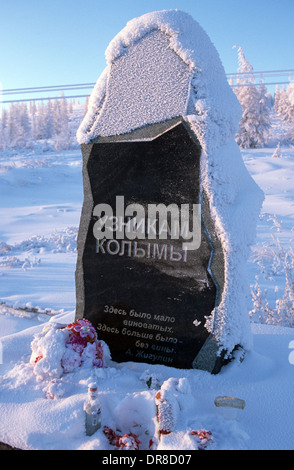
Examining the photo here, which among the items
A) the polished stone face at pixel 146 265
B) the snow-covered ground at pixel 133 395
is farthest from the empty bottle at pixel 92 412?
the polished stone face at pixel 146 265

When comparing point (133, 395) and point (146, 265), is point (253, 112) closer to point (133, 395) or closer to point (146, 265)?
Answer: point (146, 265)

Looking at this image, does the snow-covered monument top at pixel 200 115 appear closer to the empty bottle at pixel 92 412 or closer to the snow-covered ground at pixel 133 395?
the snow-covered ground at pixel 133 395

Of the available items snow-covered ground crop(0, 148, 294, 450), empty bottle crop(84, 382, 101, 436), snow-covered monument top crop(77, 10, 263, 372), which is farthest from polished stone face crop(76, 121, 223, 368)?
empty bottle crop(84, 382, 101, 436)

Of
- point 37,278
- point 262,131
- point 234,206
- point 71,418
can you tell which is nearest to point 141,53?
point 234,206

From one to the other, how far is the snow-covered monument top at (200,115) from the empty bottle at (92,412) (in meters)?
0.93

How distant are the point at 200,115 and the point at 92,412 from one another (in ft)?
6.18

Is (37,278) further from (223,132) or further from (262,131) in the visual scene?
(262,131)

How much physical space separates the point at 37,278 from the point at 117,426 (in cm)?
339

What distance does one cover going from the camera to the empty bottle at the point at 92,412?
1806 mm

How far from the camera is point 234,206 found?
2.53 m

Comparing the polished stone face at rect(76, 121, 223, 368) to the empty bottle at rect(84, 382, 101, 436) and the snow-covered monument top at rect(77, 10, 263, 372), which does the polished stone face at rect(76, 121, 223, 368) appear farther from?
the empty bottle at rect(84, 382, 101, 436)

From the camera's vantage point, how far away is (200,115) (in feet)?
7.84

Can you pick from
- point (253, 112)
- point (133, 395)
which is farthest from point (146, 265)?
point (253, 112)

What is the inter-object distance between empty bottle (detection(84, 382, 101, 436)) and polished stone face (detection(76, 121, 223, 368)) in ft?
2.73
